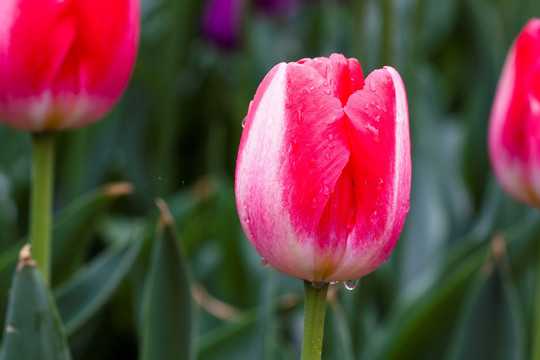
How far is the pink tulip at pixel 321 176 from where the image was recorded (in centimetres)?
45

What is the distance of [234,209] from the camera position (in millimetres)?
1247

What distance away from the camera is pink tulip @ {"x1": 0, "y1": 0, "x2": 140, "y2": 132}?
62 centimetres

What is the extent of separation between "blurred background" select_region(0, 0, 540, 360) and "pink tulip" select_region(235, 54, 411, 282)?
0.72 ft

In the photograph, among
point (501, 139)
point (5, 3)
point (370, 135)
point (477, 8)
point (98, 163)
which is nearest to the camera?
point (370, 135)

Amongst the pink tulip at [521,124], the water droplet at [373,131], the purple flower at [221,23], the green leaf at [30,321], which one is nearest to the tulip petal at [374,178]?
the water droplet at [373,131]

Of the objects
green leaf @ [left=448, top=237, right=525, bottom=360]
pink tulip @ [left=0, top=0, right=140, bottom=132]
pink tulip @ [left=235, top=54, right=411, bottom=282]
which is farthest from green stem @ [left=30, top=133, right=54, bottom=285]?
green leaf @ [left=448, top=237, right=525, bottom=360]

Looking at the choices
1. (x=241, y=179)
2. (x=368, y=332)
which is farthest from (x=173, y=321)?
(x=368, y=332)

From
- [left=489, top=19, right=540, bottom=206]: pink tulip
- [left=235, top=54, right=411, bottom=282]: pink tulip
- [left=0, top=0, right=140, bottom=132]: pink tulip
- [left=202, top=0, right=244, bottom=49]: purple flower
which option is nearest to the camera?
[left=235, top=54, right=411, bottom=282]: pink tulip

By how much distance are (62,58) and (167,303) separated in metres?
0.21

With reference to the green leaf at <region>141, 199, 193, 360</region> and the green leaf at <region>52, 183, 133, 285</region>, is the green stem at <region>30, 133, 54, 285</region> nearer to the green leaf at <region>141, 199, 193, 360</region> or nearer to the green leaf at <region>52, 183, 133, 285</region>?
the green leaf at <region>141, 199, 193, 360</region>

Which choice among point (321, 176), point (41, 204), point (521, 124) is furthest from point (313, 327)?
point (521, 124)

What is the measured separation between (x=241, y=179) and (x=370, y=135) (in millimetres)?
76

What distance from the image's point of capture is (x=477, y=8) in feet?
5.75

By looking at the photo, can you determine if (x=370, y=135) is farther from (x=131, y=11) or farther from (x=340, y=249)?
(x=131, y=11)
